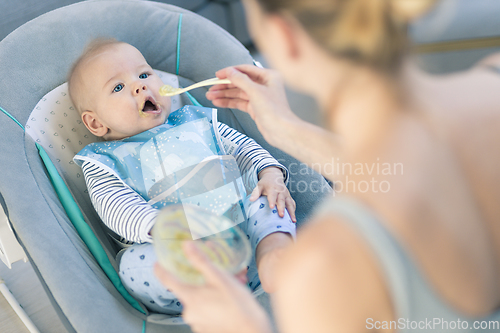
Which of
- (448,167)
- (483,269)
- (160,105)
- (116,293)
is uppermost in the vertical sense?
(448,167)

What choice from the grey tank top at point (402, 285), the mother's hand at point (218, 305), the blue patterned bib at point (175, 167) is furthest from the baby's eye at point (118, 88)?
the grey tank top at point (402, 285)

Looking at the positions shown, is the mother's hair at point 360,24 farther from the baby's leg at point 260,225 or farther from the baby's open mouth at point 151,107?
the baby's open mouth at point 151,107

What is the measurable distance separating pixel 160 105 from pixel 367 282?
2.78 feet

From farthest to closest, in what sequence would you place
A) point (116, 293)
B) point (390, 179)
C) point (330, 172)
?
point (116, 293) → point (330, 172) → point (390, 179)

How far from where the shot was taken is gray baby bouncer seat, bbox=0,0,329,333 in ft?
2.57

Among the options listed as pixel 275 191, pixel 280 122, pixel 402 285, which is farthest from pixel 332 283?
pixel 275 191

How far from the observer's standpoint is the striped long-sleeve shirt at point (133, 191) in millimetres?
847

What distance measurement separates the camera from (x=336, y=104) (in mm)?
438

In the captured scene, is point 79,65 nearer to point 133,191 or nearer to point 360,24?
point 133,191

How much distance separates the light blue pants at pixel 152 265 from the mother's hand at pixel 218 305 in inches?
12.1

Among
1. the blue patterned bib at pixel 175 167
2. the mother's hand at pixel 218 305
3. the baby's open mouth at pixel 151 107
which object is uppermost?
the mother's hand at pixel 218 305

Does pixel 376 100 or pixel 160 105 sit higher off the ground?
pixel 376 100

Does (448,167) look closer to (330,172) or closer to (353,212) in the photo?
(353,212)

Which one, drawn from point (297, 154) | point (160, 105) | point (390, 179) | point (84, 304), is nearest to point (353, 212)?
point (390, 179)
